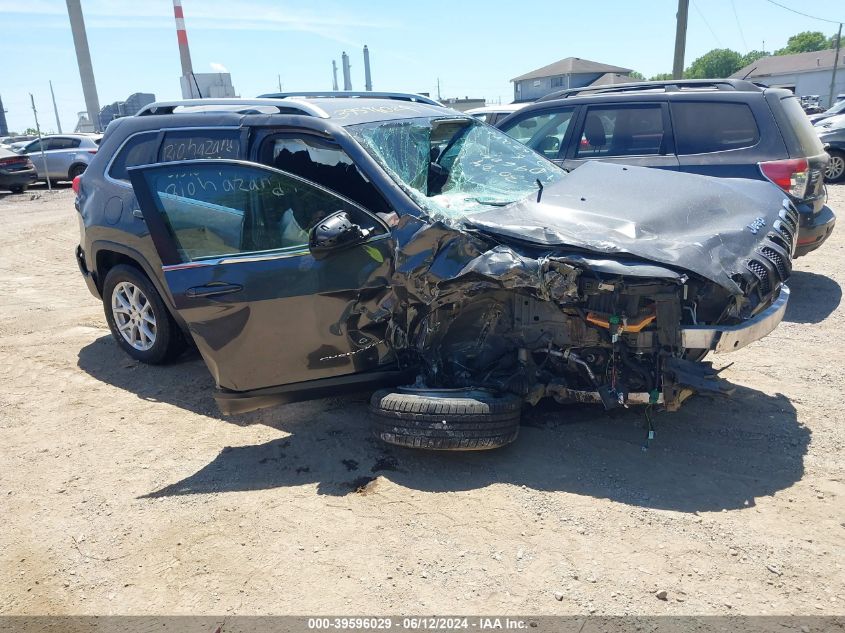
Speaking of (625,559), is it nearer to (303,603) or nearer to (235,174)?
(303,603)

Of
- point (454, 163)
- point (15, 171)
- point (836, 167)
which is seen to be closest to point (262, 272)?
point (454, 163)

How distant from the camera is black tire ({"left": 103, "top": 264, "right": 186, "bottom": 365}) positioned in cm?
526

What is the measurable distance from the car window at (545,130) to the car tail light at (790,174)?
209cm

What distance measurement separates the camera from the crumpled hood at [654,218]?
3.40 m

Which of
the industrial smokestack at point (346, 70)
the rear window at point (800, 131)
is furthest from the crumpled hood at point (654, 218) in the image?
the industrial smokestack at point (346, 70)

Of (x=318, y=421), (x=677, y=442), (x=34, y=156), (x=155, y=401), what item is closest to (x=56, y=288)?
(x=155, y=401)

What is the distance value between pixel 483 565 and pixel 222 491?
157cm

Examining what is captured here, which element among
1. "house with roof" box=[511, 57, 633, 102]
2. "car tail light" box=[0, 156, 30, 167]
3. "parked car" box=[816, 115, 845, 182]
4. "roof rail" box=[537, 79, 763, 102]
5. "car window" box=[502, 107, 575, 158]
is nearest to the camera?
"roof rail" box=[537, 79, 763, 102]

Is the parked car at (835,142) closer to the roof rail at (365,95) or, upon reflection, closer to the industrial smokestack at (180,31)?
the roof rail at (365,95)

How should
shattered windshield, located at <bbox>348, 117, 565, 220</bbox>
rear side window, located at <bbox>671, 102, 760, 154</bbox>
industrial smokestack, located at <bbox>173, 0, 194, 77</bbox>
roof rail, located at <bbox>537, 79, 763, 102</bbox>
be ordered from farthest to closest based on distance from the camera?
industrial smokestack, located at <bbox>173, 0, 194, 77</bbox> → roof rail, located at <bbox>537, 79, 763, 102</bbox> → rear side window, located at <bbox>671, 102, 760, 154</bbox> → shattered windshield, located at <bbox>348, 117, 565, 220</bbox>

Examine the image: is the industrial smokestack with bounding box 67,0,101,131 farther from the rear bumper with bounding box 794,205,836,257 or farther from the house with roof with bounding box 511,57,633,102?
the rear bumper with bounding box 794,205,836,257

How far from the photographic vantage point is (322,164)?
4492mm

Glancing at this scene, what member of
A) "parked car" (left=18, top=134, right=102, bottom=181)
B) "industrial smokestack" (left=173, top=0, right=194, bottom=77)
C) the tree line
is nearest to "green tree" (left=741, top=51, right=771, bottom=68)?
the tree line

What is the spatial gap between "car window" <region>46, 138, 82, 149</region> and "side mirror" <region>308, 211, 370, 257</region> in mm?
20810
